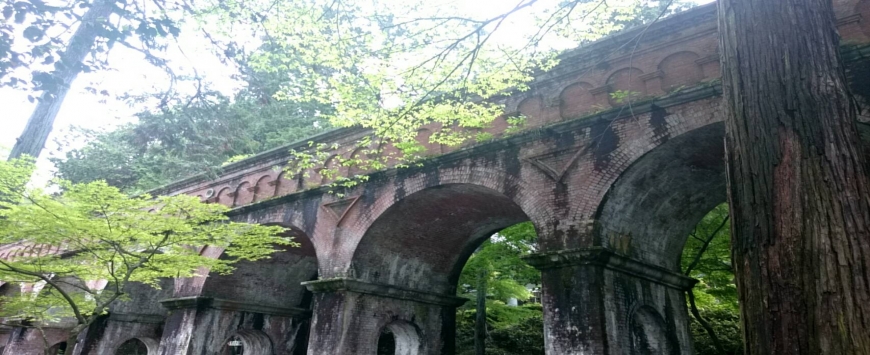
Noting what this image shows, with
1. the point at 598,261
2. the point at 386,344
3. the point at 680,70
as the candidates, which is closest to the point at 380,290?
the point at 598,261

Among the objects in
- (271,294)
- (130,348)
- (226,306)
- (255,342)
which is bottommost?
(130,348)

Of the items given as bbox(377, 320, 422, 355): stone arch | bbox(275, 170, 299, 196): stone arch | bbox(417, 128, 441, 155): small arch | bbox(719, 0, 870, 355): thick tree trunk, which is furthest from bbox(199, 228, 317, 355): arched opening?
bbox(719, 0, 870, 355): thick tree trunk

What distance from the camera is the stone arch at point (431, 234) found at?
32.9ft

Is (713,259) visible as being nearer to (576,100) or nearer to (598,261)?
(576,100)

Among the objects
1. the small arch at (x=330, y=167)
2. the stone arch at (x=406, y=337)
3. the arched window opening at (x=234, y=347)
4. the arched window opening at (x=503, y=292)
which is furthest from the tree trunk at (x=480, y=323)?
the arched window opening at (x=234, y=347)

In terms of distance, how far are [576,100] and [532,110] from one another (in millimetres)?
763

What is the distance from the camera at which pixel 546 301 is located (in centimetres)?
745

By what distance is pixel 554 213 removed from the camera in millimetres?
7938

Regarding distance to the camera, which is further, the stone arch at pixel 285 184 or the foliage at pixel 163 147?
the foliage at pixel 163 147

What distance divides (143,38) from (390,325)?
7.52m

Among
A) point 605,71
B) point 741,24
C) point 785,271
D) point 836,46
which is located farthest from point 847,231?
point 605,71

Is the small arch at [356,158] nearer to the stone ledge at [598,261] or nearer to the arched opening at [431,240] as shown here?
the arched opening at [431,240]

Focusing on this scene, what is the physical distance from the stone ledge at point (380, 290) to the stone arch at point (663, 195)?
461cm

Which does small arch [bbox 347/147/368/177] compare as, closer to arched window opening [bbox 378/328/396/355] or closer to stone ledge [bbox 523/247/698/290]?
stone ledge [bbox 523/247/698/290]
